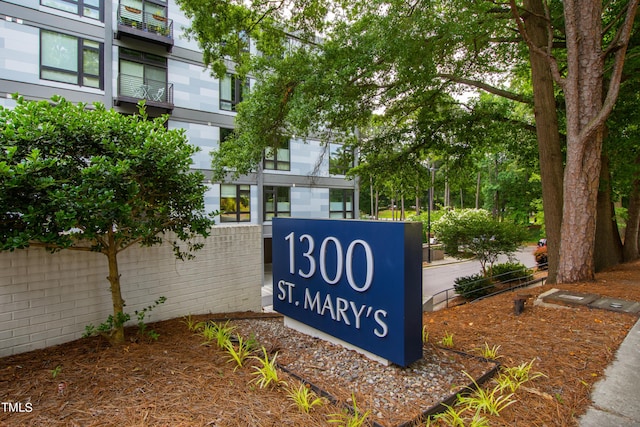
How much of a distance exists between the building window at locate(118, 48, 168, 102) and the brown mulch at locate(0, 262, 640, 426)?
1128 cm

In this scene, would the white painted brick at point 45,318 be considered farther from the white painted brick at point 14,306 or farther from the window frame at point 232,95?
the window frame at point 232,95

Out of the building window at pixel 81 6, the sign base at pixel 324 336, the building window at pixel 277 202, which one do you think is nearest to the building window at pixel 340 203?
the building window at pixel 277 202

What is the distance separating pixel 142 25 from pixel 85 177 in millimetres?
12657

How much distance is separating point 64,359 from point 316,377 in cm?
266

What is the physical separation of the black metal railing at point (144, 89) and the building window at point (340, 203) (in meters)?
9.30

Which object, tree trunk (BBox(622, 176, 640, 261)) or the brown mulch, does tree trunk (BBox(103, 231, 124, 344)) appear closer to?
the brown mulch

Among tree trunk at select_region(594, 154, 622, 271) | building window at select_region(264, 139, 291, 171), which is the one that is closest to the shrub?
tree trunk at select_region(594, 154, 622, 271)

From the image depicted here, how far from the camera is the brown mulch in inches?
102

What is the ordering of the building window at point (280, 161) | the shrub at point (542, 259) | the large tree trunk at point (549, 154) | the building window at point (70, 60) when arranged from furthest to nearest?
the shrub at point (542, 259)
the building window at point (280, 161)
the building window at point (70, 60)
the large tree trunk at point (549, 154)

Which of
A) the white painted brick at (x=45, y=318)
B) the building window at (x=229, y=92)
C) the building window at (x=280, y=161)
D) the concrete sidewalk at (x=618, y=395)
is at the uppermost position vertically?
the building window at (x=229, y=92)

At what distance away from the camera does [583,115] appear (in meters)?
6.44

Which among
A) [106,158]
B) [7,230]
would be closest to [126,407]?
[7,230]

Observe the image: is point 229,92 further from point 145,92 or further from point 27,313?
point 27,313

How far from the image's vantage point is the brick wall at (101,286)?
12.8 ft
